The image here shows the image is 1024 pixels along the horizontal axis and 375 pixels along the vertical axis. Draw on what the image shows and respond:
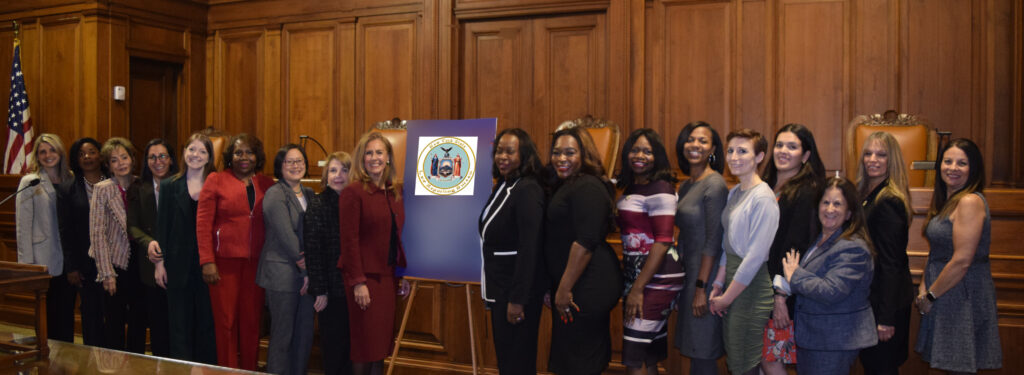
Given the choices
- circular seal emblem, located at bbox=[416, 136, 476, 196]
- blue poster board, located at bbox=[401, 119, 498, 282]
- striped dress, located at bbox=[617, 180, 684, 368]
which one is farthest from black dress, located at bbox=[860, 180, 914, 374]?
circular seal emblem, located at bbox=[416, 136, 476, 196]

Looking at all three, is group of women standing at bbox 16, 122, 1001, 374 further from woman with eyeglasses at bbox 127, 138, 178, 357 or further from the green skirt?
woman with eyeglasses at bbox 127, 138, 178, 357

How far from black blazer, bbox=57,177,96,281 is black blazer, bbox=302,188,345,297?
1.61 metres

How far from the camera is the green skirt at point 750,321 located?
2.67m

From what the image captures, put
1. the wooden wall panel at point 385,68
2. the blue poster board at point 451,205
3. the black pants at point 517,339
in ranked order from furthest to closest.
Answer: the wooden wall panel at point 385,68, the blue poster board at point 451,205, the black pants at point 517,339

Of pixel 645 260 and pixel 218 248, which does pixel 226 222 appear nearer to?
pixel 218 248

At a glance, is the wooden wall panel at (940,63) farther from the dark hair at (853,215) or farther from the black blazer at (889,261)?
the dark hair at (853,215)

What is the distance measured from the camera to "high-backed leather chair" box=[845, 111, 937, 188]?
4.71 m

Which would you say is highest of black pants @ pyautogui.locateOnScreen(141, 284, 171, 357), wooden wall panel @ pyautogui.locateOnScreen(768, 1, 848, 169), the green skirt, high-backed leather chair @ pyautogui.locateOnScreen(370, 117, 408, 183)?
wooden wall panel @ pyautogui.locateOnScreen(768, 1, 848, 169)

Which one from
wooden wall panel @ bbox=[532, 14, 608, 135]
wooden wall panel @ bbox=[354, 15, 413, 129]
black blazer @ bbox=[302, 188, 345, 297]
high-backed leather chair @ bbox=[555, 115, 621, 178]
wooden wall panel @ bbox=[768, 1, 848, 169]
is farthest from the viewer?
wooden wall panel @ bbox=[354, 15, 413, 129]

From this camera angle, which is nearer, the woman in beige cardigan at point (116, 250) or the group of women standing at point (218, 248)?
the group of women standing at point (218, 248)

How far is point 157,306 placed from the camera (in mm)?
3838

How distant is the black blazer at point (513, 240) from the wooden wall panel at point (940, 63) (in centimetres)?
379

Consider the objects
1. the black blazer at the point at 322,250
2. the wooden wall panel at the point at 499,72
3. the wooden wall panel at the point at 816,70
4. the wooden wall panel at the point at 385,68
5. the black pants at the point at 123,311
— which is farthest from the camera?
the wooden wall panel at the point at 385,68

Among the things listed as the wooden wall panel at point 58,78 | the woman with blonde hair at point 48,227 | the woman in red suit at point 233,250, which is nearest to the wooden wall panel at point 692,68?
the woman in red suit at point 233,250
